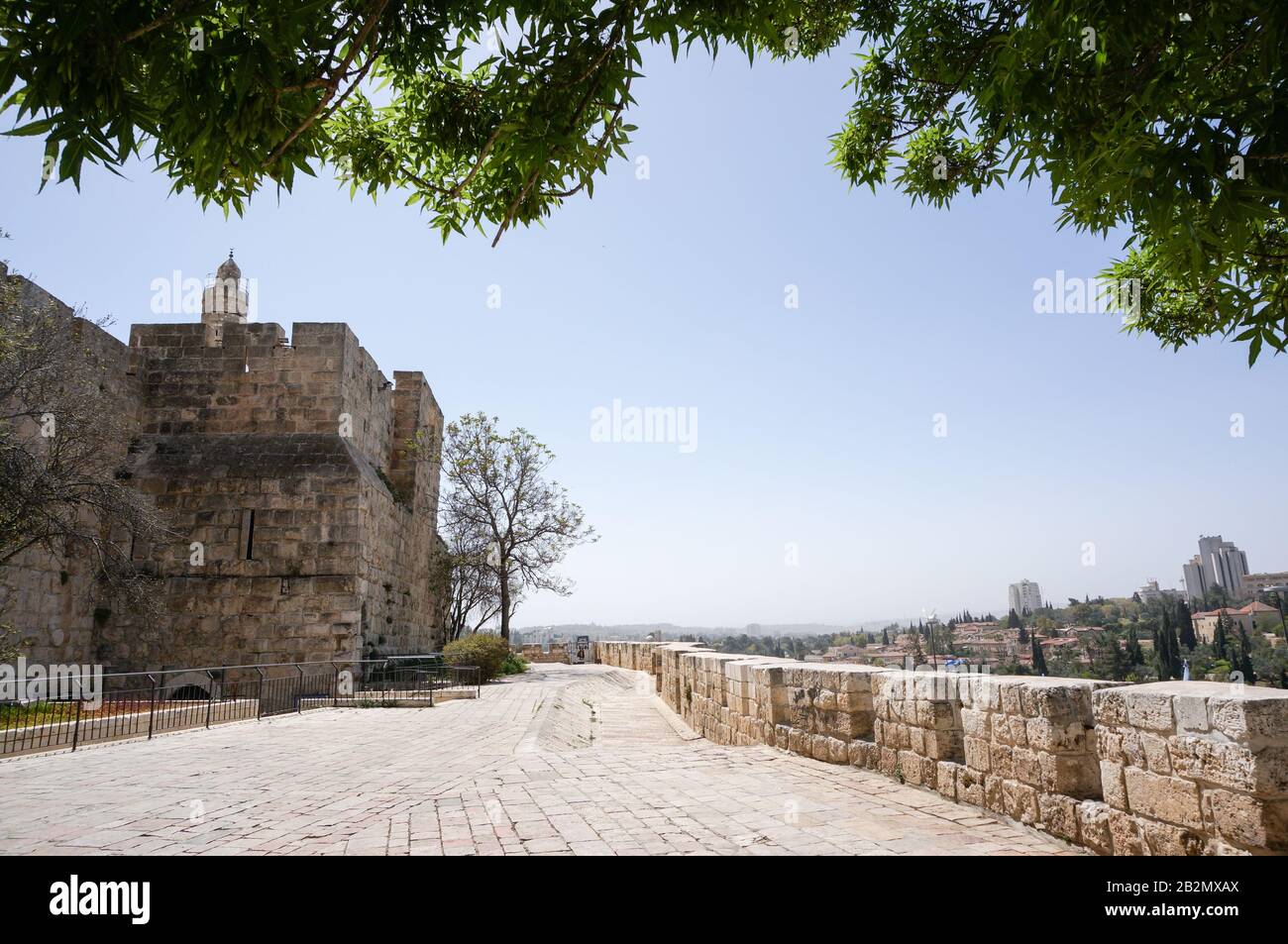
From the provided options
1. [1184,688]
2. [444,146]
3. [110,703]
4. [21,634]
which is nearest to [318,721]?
[110,703]

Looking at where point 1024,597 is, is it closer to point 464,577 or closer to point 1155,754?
point 464,577

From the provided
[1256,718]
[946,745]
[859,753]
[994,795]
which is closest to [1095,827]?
[994,795]

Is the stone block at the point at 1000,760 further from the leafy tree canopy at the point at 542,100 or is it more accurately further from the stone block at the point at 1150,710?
the leafy tree canopy at the point at 542,100

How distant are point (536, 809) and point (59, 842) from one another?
9.43 feet

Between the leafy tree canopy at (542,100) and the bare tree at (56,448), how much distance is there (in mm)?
9253

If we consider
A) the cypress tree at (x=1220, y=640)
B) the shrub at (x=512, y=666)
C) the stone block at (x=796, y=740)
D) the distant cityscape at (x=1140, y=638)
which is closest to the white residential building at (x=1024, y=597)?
the distant cityscape at (x=1140, y=638)

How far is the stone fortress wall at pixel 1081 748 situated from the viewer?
3.20 metres

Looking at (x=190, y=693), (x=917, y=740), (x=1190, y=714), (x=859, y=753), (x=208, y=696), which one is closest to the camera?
(x=1190, y=714)

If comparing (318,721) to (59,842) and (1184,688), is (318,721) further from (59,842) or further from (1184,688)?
(1184,688)

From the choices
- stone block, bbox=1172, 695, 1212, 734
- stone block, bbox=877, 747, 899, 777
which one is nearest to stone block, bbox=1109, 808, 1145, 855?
stone block, bbox=1172, 695, 1212, 734

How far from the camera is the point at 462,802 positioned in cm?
539

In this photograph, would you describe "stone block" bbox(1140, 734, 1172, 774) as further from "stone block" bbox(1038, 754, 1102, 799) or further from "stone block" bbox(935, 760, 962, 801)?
"stone block" bbox(935, 760, 962, 801)

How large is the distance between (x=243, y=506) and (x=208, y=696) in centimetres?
394
